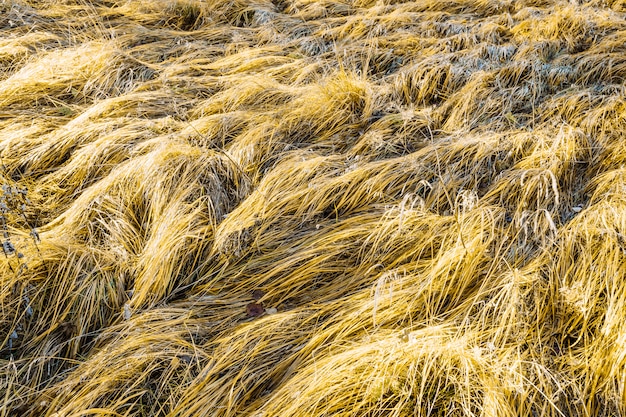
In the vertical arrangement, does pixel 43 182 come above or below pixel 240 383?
above

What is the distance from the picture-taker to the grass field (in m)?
1.73

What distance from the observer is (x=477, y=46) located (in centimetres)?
406

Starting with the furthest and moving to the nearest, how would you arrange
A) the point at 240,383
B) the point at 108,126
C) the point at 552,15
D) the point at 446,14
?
the point at 446,14 < the point at 552,15 < the point at 108,126 < the point at 240,383

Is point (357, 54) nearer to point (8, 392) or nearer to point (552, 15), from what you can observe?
point (552, 15)

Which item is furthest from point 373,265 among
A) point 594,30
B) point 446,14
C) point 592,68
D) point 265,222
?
point 446,14

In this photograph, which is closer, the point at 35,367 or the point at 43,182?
the point at 35,367

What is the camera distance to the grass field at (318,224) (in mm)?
1734

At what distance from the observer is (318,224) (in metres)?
2.58

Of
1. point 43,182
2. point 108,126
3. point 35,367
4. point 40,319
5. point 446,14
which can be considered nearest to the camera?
point 35,367

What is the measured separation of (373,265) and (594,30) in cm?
327

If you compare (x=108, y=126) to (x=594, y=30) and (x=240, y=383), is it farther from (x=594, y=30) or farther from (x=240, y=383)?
(x=594, y=30)

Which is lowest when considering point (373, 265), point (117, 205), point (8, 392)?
point (373, 265)

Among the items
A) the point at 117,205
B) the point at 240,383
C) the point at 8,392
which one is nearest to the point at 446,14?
the point at 117,205

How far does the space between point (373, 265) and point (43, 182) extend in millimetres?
1997
